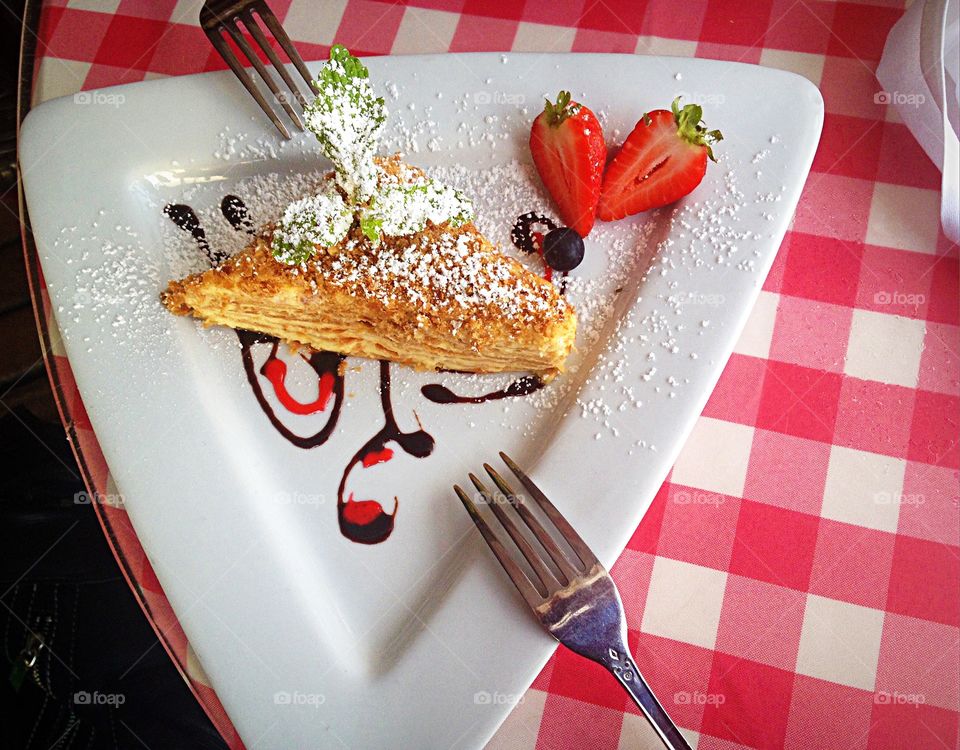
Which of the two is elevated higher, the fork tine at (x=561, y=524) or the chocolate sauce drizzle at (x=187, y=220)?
the chocolate sauce drizzle at (x=187, y=220)

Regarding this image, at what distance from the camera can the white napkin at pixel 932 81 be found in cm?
174

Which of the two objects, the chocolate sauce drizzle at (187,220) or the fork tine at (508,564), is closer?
the fork tine at (508,564)

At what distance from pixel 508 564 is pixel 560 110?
3.18ft

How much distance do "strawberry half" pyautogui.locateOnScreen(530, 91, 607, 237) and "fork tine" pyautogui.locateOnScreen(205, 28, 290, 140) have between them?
578mm

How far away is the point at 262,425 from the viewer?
173 cm

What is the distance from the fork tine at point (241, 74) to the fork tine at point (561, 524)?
0.96 meters

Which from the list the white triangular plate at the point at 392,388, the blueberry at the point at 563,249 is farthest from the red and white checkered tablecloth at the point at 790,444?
the blueberry at the point at 563,249

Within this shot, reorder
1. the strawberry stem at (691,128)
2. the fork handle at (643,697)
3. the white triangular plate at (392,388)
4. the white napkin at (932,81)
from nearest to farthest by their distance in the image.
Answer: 1. the fork handle at (643,697)
2. the white triangular plate at (392,388)
3. the strawberry stem at (691,128)
4. the white napkin at (932,81)

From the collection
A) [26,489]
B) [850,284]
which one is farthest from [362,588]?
[850,284]

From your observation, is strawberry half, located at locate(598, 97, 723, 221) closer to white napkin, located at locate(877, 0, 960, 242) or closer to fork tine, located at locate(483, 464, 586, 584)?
white napkin, located at locate(877, 0, 960, 242)

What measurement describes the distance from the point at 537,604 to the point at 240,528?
63 centimetres

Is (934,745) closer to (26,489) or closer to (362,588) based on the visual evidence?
(362,588)

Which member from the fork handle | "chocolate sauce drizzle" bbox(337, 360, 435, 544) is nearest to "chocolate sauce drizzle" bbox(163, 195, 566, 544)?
"chocolate sauce drizzle" bbox(337, 360, 435, 544)

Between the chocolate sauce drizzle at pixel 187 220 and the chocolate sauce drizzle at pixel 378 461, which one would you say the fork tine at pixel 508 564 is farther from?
the chocolate sauce drizzle at pixel 187 220
